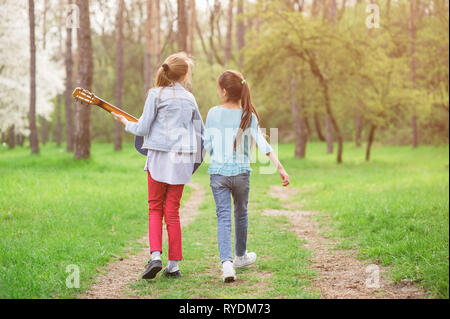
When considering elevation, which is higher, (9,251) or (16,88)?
(16,88)

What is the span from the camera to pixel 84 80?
48.2 ft

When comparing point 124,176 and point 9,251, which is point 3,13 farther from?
point 9,251

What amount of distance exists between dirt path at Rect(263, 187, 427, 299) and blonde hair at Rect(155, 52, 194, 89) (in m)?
2.33

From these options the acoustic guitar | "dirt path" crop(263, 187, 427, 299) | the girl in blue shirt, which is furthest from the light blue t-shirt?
"dirt path" crop(263, 187, 427, 299)

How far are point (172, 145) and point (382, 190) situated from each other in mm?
7715

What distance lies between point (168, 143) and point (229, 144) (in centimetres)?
58

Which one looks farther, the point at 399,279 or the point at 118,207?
the point at 118,207

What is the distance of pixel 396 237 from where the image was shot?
19.5ft

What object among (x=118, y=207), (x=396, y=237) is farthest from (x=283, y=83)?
(x=396, y=237)

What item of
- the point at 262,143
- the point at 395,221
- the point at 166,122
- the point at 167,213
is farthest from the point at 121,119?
the point at 395,221

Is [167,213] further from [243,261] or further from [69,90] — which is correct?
[69,90]

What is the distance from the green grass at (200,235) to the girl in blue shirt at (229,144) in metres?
0.71

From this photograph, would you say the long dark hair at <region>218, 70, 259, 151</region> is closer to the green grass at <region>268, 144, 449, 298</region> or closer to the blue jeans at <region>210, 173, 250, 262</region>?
the blue jeans at <region>210, 173, 250, 262</region>
